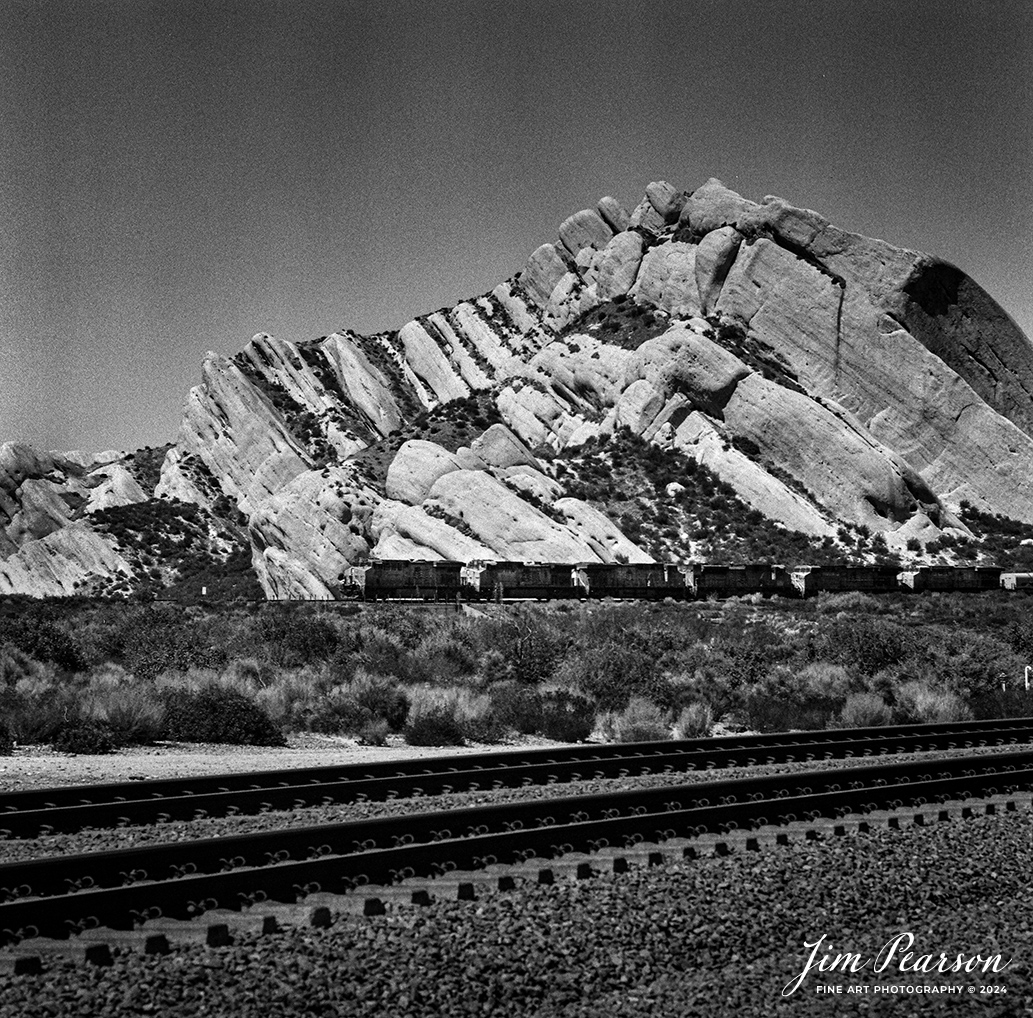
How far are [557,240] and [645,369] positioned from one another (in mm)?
32117

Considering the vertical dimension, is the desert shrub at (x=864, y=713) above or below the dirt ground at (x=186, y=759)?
below

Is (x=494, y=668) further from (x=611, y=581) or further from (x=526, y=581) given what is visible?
(x=611, y=581)

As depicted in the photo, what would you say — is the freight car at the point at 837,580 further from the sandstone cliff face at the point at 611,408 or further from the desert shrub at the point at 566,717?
the desert shrub at the point at 566,717

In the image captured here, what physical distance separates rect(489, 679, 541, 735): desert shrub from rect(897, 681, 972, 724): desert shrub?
7718 mm

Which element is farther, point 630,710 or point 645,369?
point 645,369

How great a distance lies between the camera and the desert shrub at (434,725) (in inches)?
751

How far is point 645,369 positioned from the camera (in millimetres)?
87312

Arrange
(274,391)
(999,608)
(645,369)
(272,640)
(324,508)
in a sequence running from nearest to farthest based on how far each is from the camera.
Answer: (272,640) < (999,608) < (324,508) < (645,369) < (274,391)

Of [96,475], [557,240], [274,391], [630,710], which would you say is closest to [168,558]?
[274,391]

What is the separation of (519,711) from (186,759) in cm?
650

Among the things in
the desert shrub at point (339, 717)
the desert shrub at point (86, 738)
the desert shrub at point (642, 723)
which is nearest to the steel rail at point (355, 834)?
the desert shrub at point (642, 723)

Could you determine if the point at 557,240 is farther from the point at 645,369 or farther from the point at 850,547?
the point at 850,547

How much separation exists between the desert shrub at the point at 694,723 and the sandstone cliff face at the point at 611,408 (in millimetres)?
44829

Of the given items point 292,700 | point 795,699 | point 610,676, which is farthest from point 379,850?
point 795,699
